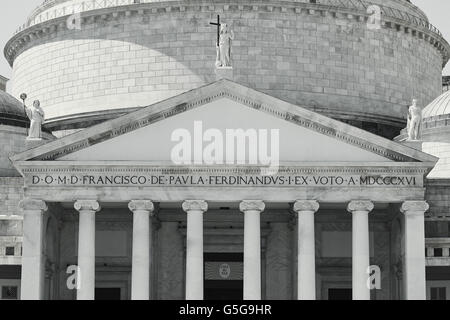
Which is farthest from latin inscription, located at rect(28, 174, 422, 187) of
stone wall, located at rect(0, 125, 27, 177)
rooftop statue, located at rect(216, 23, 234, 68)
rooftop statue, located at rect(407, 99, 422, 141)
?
stone wall, located at rect(0, 125, 27, 177)

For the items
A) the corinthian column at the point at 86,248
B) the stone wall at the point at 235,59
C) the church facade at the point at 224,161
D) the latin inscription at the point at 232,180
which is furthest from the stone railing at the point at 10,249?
the stone wall at the point at 235,59

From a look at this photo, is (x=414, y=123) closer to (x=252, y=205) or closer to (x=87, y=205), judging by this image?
(x=252, y=205)

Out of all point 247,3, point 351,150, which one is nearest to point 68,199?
point 351,150

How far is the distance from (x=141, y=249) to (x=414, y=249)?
1192 cm

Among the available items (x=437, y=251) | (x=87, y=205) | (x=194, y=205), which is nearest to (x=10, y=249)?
(x=87, y=205)

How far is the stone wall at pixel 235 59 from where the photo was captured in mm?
70875

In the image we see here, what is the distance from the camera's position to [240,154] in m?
57.3

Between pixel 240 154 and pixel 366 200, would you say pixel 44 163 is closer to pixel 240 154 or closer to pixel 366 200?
pixel 240 154

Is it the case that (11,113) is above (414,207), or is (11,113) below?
above

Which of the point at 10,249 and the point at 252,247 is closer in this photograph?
the point at 252,247

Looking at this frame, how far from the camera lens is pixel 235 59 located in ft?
233

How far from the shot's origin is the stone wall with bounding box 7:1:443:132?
70.9m

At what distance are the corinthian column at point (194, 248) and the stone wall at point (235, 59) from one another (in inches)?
568

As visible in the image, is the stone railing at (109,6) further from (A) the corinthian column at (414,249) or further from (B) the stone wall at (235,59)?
(A) the corinthian column at (414,249)
